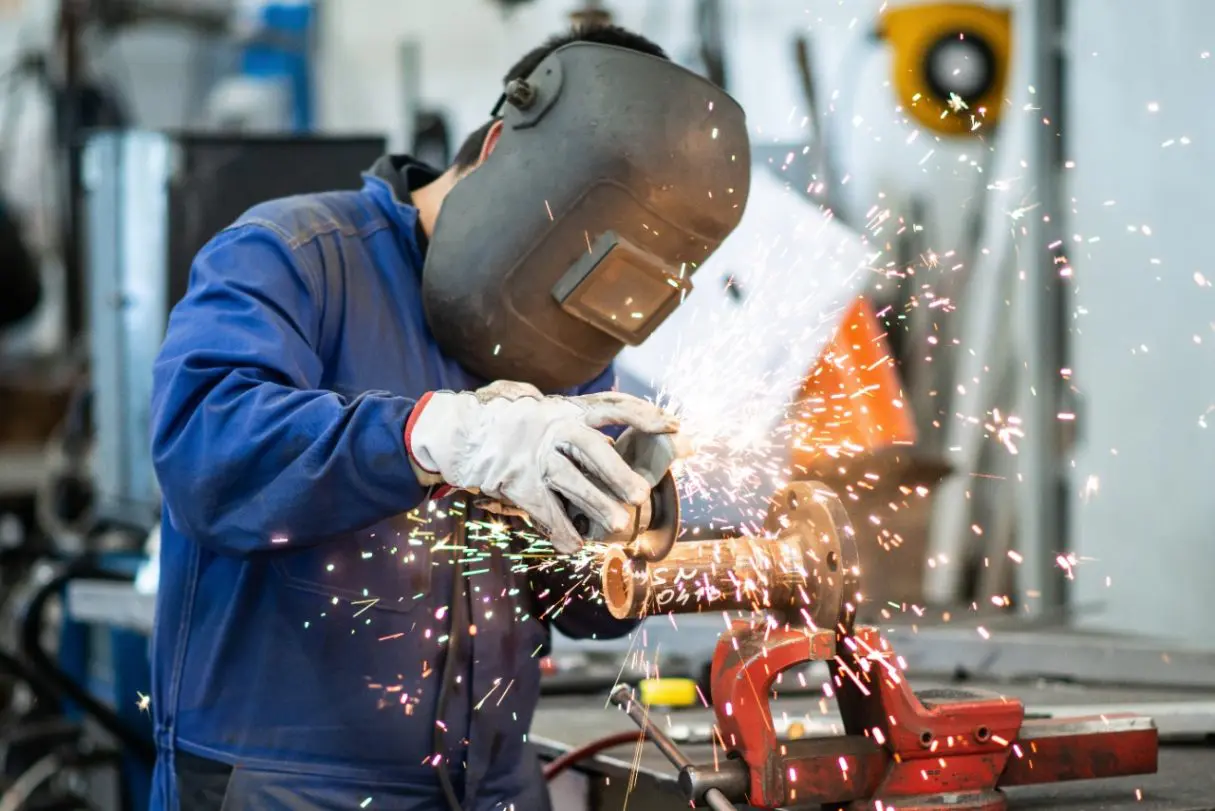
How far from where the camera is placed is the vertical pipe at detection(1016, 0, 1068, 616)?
4.14m

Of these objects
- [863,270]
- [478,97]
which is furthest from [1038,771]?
[478,97]

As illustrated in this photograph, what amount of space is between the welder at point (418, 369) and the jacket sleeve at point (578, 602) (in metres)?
0.04

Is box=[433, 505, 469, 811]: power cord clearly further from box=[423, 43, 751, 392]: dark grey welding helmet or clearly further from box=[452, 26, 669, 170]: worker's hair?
box=[452, 26, 669, 170]: worker's hair

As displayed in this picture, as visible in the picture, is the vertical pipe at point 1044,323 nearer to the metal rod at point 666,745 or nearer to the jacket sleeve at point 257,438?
the metal rod at point 666,745

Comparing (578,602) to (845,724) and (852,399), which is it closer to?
(845,724)

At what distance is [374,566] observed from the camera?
168cm

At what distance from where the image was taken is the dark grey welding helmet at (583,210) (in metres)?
1.68

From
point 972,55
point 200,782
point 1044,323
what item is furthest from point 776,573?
point 972,55

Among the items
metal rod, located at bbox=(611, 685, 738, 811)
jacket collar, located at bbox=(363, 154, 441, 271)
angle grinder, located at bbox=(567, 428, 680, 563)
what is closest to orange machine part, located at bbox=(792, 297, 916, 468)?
jacket collar, located at bbox=(363, 154, 441, 271)

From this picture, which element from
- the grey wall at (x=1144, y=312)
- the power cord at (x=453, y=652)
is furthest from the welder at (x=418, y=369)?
the grey wall at (x=1144, y=312)

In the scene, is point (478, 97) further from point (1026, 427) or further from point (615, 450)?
point (615, 450)

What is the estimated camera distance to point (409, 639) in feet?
5.54

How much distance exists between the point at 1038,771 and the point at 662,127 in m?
0.86

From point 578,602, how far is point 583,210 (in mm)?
559
